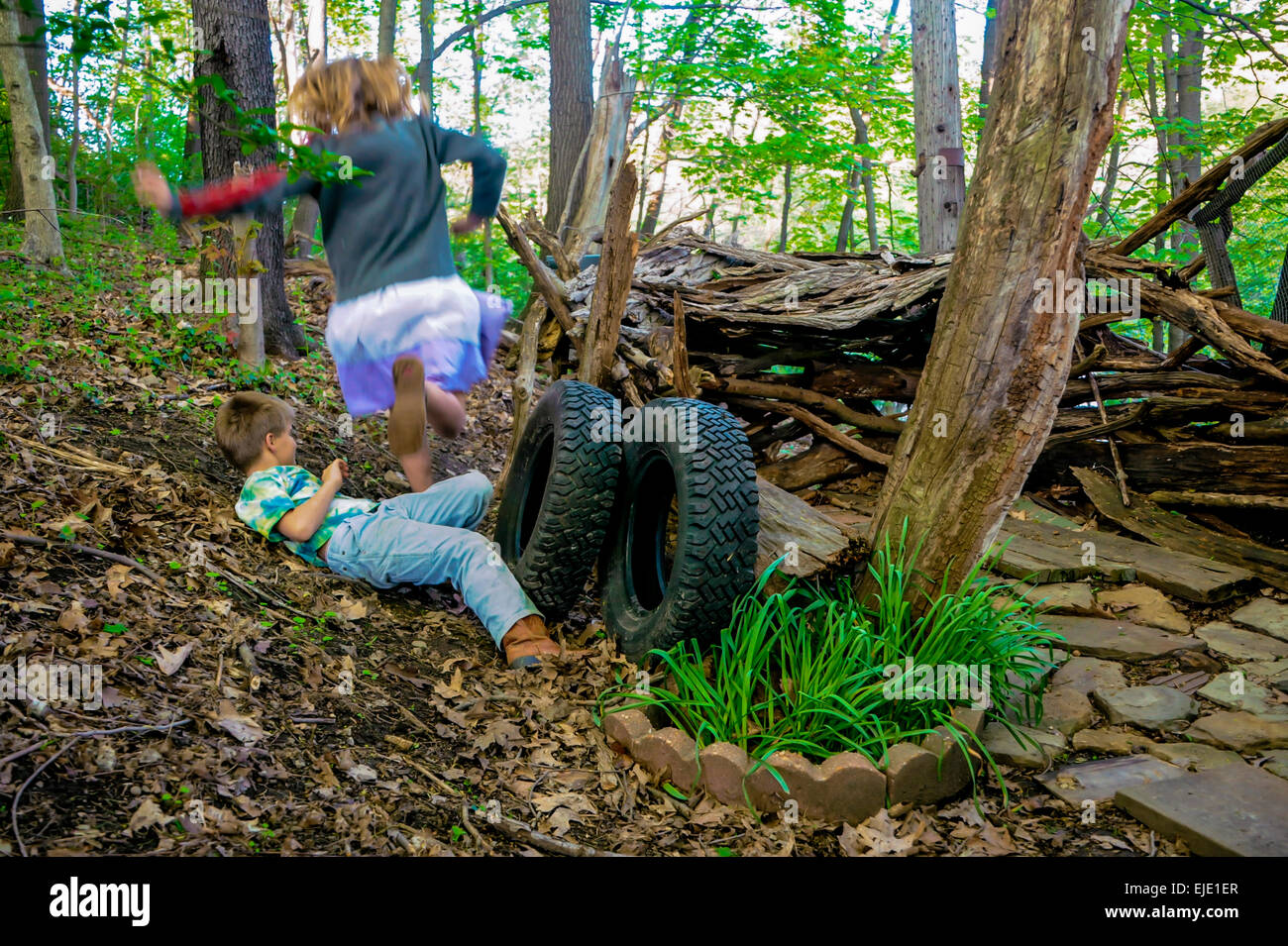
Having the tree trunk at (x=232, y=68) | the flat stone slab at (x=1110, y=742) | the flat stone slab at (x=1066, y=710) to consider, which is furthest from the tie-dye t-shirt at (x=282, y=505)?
the flat stone slab at (x=1110, y=742)

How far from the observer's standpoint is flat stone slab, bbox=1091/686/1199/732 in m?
3.39

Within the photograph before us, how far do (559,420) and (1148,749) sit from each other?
2.83m

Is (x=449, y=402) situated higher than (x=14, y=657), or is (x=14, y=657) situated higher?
(x=449, y=402)

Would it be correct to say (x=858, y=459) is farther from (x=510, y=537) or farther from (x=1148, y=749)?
(x=1148, y=749)

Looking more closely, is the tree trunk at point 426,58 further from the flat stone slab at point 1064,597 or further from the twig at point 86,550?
the flat stone slab at point 1064,597

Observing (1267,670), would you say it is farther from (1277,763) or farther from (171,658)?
(171,658)

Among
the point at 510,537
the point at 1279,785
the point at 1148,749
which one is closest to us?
the point at 1279,785

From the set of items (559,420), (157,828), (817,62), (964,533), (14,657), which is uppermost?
(817,62)

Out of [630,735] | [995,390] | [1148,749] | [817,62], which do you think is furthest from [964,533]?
[817,62]

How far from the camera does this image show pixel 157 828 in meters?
2.21

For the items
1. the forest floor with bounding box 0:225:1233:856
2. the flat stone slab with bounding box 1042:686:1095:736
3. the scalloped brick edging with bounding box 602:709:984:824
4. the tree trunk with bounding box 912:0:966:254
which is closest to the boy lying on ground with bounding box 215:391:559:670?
the forest floor with bounding box 0:225:1233:856

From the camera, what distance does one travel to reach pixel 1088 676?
147 inches

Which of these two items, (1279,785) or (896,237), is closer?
(1279,785)

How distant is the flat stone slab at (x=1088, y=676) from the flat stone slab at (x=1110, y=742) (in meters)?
0.28
